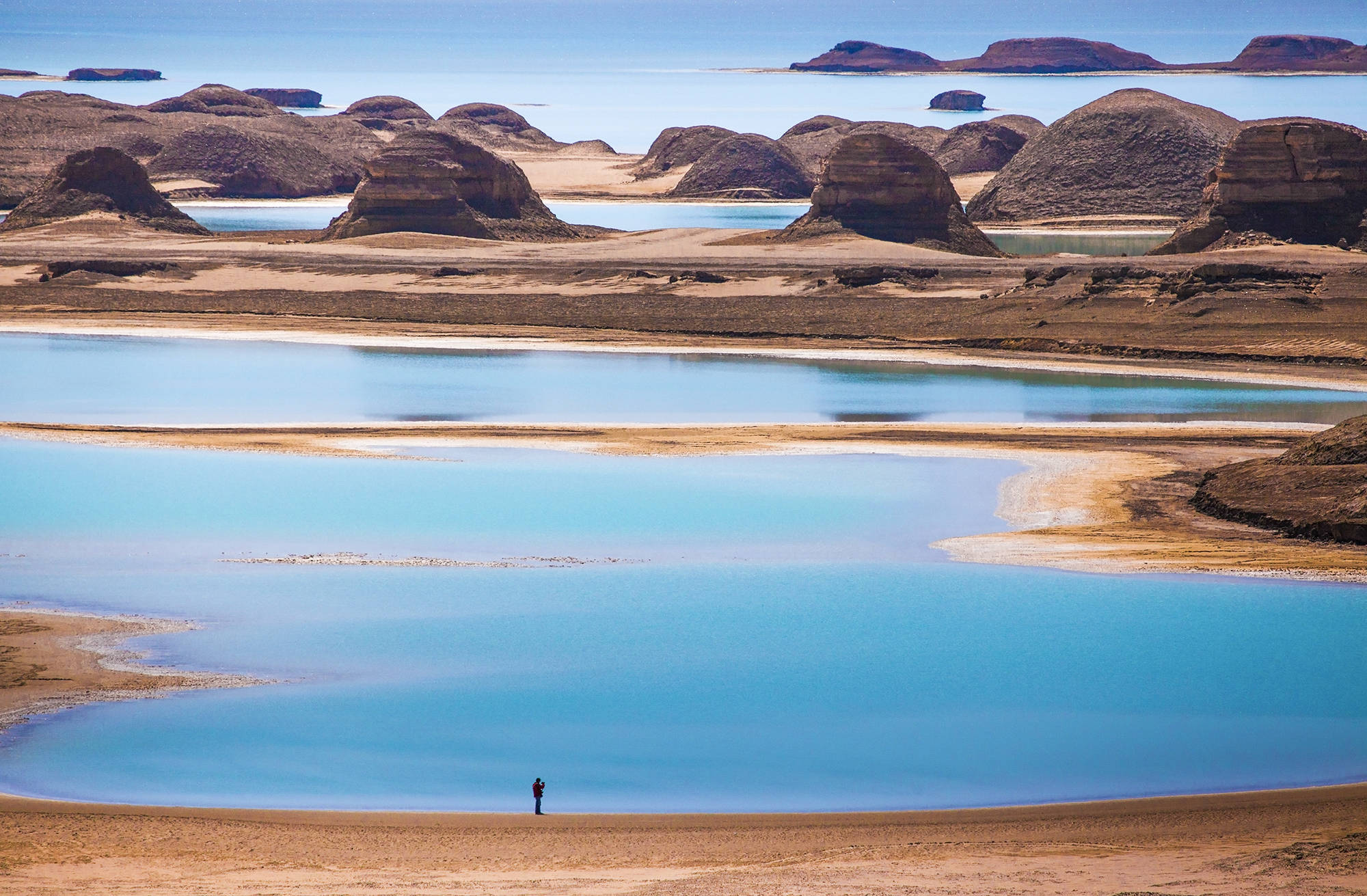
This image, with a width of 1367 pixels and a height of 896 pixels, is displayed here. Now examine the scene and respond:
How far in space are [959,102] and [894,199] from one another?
131 m

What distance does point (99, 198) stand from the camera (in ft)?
217

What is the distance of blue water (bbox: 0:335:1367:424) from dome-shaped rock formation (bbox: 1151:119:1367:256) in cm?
1758

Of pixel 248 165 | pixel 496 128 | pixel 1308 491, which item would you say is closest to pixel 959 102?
pixel 496 128

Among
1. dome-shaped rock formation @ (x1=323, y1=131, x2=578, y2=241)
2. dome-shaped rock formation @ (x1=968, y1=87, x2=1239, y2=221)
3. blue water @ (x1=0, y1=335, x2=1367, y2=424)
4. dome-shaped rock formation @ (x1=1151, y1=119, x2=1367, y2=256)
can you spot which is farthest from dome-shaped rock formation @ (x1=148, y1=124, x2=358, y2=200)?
dome-shaped rock formation @ (x1=1151, y1=119, x2=1367, y2=256)

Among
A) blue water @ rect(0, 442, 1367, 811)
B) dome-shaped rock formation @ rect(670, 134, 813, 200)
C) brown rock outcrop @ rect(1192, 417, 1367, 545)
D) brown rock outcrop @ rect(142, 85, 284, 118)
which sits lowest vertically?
blue water @ rect(0, 442, 1367, 811)

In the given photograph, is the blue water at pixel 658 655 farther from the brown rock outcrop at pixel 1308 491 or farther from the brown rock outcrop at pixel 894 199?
the brown rock outcrop at pixel 894 199

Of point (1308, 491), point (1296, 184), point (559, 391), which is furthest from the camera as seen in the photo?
point (1296, 184)

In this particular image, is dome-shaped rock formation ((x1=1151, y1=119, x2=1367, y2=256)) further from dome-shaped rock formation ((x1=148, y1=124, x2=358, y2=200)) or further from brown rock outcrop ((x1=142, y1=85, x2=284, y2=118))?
brown rock outcrop ((x1=142, y1=85, x2=284, y2=118))

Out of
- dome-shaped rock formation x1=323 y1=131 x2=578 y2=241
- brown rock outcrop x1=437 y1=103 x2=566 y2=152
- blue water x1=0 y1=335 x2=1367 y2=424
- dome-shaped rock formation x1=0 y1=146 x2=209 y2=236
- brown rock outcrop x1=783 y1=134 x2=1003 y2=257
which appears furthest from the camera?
brown rock outcrop x1=437 y1=103 x2=566 y2=152

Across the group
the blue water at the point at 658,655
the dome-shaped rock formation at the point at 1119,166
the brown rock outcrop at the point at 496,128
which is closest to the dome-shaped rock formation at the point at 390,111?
the brown rock outcrop at the point at 496,128

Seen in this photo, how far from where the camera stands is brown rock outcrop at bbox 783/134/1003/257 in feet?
182

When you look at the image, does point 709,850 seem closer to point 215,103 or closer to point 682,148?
point 682,148

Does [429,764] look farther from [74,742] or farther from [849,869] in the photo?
[849,869]

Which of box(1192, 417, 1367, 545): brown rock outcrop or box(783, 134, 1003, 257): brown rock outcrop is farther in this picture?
box(783, 134, 1003, 257): brown rock outcrop
